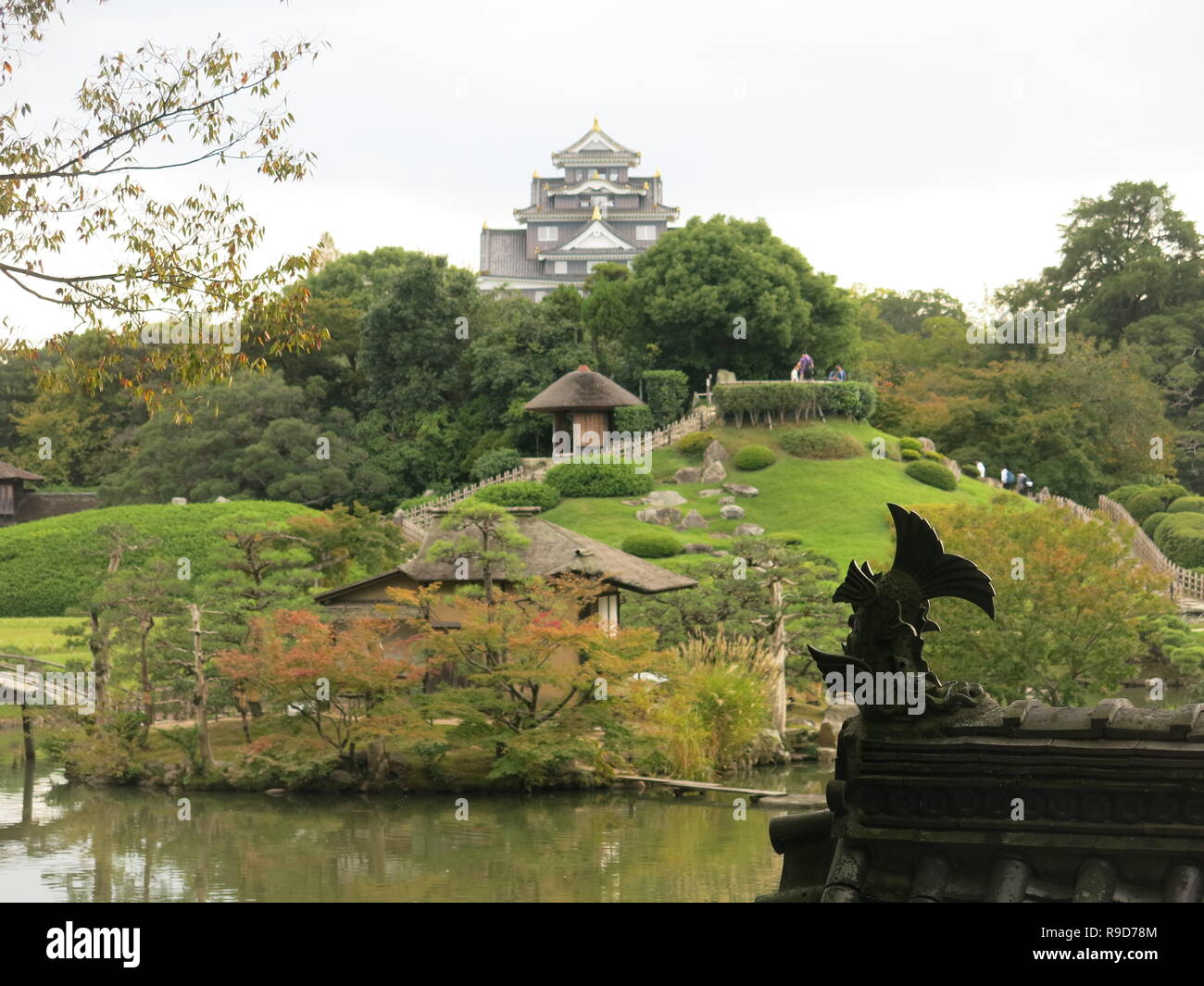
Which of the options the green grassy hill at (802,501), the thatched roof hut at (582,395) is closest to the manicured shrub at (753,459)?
the green grassy hill at (802,501)

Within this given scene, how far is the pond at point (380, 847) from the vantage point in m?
12.8

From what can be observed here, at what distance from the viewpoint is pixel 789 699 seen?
73.2ft

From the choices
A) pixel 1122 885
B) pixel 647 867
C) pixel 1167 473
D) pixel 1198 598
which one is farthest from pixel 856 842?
pixel 1167 473

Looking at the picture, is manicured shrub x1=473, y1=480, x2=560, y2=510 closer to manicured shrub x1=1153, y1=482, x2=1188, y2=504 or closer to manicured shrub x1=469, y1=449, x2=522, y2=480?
manicured shrub x1=469, y1=449, x2=522, y2=480

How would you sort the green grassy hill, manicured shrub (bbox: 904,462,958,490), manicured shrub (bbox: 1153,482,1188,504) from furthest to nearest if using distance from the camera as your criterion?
manicured shrub (bbox: 1153,482,1188,504) → manicured shrub (bbox: 904,462,958,490) → the green grassy hill

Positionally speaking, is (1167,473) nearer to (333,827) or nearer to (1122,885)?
(333,827)

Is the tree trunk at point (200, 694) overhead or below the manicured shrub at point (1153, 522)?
below

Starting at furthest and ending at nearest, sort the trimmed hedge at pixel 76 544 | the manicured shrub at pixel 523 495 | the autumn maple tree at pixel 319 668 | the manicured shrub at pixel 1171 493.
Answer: the manicured shrub at pixel 1171 493, the manicured shrub at pixel 523 495, the trimmed hedge at pixel 76 544, the autumn maple tree at pixel 319 668

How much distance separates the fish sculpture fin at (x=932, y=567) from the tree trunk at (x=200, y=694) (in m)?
14.1

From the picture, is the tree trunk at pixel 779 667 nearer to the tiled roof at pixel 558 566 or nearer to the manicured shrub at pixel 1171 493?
the tiled roof at pixel 558 566

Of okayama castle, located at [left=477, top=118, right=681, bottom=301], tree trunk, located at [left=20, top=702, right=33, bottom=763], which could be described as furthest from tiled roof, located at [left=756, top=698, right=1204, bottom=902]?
okayama castle, located at [left=477, top=118, right=681, bottom=301]

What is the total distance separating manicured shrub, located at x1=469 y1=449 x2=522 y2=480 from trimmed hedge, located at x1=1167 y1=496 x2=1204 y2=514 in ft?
54.6

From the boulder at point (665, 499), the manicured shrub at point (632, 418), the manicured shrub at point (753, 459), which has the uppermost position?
the manicured shrub at point (632, 418)

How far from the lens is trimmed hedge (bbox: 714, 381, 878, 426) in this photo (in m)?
37.7
